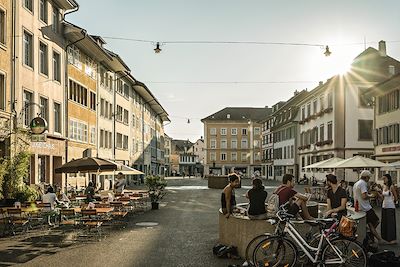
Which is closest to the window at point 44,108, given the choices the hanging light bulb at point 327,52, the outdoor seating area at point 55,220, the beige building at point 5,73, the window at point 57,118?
the window at point 57,118

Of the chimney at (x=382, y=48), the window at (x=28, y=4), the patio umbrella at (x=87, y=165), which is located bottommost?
the patio umbrella at (x=87, y=165)

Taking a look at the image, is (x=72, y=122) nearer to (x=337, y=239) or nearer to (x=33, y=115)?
(x=33, y=115)

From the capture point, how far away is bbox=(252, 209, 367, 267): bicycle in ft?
29.5

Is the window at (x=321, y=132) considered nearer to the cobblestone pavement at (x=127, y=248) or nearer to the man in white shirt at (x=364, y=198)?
the cobblestone pavement at (x=127, y=248)

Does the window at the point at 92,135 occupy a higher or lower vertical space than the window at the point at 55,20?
lower

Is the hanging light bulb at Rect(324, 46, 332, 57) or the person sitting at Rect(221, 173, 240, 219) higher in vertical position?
the hanging light bulb at Rect(324, 46, 332, 57)

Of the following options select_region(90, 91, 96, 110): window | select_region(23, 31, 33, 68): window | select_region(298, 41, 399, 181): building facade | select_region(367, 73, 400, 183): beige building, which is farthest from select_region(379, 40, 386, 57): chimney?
select_region(23, 31, 33, 68): window

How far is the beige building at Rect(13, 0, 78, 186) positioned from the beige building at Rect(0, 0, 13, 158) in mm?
612

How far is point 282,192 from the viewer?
35.4 feet

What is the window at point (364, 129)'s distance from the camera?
165 feet

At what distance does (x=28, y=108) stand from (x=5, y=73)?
340cm

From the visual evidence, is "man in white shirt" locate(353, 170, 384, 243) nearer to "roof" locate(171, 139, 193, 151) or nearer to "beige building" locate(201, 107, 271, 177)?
"beige building" locate(201, 107, 271, 177)

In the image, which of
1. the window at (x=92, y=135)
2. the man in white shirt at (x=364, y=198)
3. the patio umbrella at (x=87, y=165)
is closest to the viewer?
the man in white shirt at (x=364, y=198)

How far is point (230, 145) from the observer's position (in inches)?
4518
